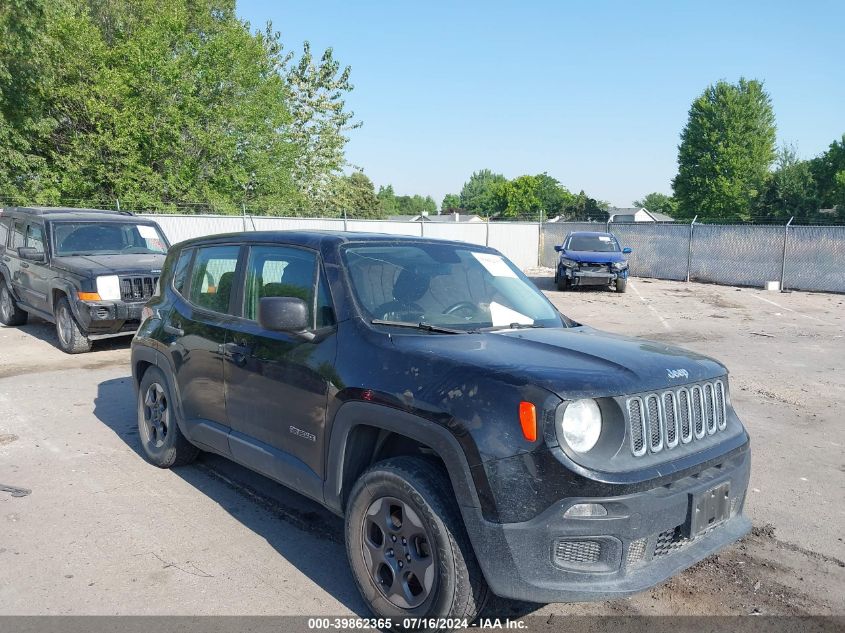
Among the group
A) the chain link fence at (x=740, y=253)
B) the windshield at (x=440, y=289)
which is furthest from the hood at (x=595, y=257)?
the windshield at (x=440, y=289)

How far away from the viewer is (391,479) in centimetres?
297

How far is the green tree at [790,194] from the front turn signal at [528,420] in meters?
62.9

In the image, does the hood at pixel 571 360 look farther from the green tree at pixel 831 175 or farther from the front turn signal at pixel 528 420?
the green tree at pixel 831 175

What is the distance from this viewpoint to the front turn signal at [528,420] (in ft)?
8.65

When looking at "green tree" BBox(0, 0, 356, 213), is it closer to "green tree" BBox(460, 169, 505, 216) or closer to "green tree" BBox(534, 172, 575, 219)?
"green tree" BBox(534, 172, 575, 219)

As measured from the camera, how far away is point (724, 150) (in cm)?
7338

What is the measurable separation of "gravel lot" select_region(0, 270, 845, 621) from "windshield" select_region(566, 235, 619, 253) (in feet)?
40.5

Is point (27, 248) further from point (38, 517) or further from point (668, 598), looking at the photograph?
point (668, 598)

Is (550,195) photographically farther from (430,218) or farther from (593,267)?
(593,267)

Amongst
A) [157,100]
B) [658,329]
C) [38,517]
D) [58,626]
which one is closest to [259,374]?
[58,626]

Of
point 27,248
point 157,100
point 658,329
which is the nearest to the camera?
point 27,248

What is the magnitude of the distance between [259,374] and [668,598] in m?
2.45

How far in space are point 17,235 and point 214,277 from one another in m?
8.85

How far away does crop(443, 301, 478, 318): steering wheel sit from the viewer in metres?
3.77
